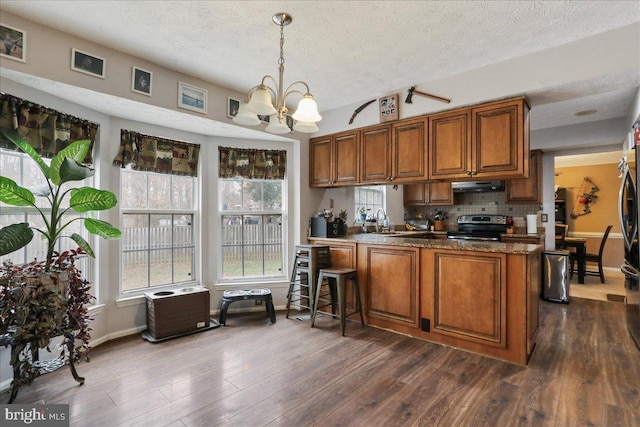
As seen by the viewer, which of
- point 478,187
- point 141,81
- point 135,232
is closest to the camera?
point 141,81

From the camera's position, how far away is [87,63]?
96.7 inches

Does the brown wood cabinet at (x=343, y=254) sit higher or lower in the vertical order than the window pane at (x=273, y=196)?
lower

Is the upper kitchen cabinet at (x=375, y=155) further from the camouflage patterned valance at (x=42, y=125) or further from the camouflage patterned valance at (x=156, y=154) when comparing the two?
the camouflage patterned valance at (x=42, y=125)

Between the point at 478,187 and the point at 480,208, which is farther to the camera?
the point at 480,208

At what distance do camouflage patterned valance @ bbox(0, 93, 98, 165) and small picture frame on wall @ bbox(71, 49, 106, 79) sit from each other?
1.49ft

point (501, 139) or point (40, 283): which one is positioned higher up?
point (501, 139)

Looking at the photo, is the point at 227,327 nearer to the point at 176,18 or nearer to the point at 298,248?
the point at 298,248

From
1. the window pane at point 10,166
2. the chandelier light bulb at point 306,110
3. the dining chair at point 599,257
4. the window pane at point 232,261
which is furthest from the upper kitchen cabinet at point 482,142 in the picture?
the dining chair at point 599,257

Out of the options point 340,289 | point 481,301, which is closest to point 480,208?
A: point 481,301

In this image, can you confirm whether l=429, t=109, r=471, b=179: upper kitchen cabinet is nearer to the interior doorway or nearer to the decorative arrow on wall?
the interior doorway

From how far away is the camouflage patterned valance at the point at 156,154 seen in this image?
10.4ft

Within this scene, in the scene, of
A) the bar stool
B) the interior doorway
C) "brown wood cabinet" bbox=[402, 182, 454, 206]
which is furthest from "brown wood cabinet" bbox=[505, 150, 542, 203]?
the bar stool

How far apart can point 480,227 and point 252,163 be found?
13.1ft

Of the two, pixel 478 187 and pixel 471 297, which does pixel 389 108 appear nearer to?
pixel 471 297
